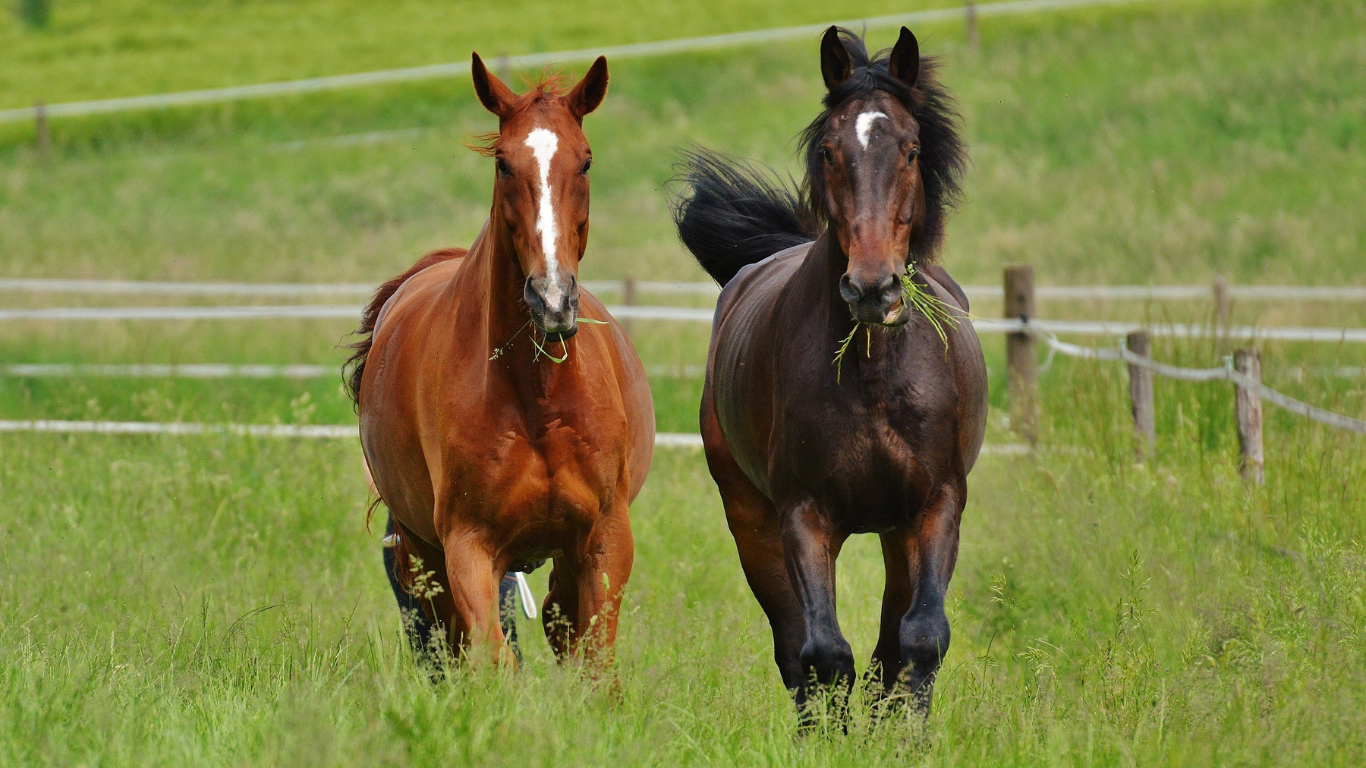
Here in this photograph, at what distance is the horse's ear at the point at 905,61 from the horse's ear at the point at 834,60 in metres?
0.14

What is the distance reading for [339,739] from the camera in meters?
3.11

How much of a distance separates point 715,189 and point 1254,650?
3053mm

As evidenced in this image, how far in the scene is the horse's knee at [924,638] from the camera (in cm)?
407

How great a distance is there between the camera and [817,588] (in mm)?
4203

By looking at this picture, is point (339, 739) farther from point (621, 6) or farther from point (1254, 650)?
point (621, 6)

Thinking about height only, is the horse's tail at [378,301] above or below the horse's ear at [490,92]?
below

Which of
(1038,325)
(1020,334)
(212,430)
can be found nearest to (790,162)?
(1038,325)

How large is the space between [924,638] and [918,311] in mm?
1028

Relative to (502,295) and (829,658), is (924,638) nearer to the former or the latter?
(829,658)

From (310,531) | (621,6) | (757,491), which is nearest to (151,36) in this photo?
(621,6)

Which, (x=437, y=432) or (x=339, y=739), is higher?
(x=437, y=432)

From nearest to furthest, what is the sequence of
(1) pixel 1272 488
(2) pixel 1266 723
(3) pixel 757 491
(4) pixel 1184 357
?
1. (2) pixel 1266 723
2. (3) pixel 757 491
3. (1) pixel 1272 488
4. (4) pixel 1184 357

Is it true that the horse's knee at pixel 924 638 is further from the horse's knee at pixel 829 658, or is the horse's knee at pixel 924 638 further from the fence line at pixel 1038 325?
the fence line at pixel 1038 325

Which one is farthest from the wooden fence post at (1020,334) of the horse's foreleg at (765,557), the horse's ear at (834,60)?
the horse's ear at (834,60)
